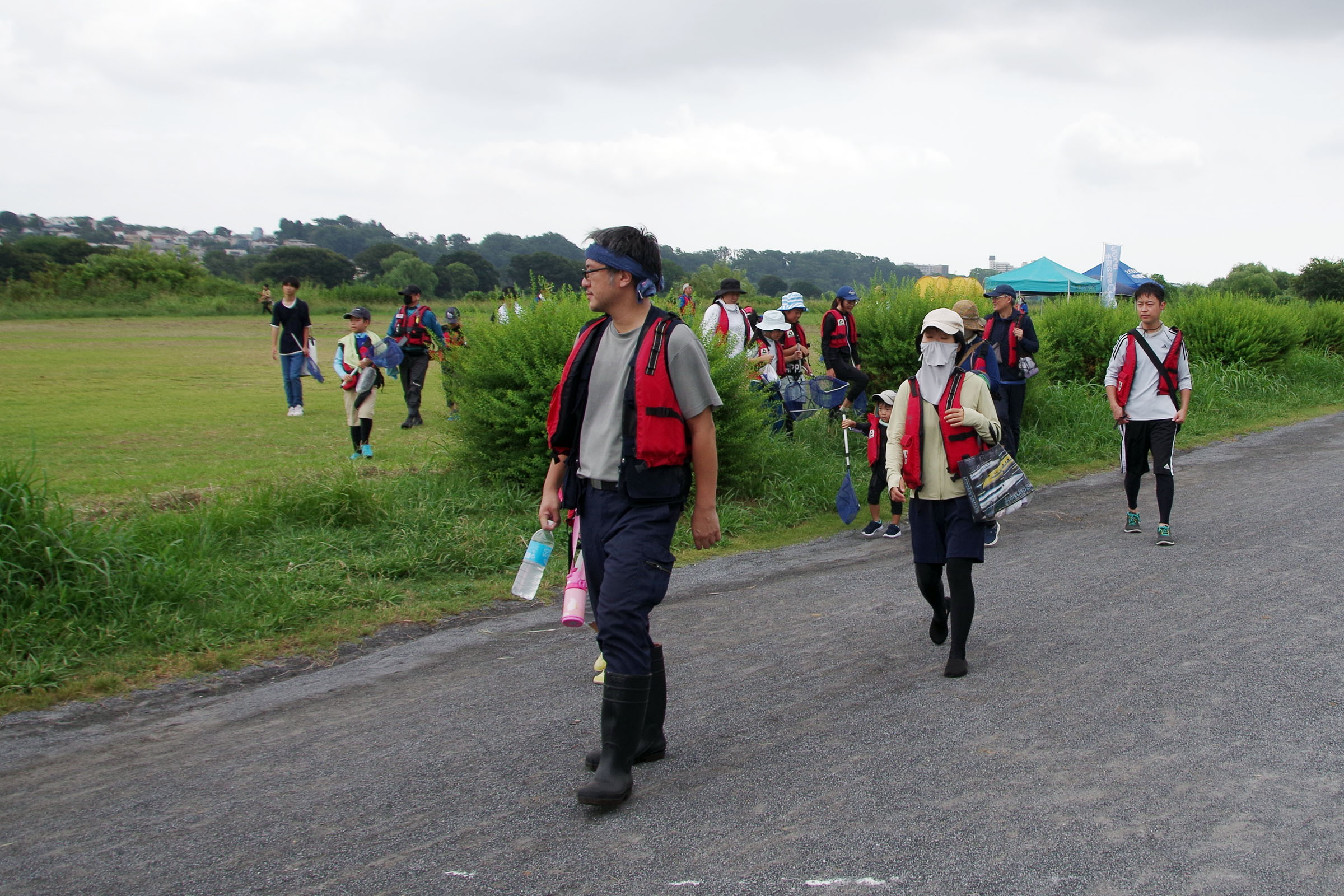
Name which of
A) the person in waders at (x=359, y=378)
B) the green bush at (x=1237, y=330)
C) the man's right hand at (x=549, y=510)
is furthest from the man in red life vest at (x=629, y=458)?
the green bush at (x=1237, y=330)

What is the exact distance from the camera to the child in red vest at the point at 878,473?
26.6 ft

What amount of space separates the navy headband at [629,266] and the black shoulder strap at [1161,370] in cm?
546

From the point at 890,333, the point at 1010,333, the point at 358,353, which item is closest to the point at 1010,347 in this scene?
the point at 1010,333

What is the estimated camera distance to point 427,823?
137 inches

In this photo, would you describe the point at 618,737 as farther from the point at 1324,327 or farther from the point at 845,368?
the point at 1324,327

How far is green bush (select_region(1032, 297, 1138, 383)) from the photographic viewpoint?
18.1 metres

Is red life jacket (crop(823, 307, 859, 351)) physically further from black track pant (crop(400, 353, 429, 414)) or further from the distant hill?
the distant hill

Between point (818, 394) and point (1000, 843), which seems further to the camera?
point (818, 394)

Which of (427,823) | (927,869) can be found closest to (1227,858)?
Answer: (927,869)

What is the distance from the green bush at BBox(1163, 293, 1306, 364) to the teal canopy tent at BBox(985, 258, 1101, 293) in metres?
12.1

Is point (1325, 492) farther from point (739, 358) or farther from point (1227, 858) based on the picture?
point (1227, 858)

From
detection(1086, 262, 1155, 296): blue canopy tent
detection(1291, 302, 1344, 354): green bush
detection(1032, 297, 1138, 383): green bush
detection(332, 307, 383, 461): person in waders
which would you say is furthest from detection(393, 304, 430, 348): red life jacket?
detection(1086, 262, 1155, 296): blue canopy tent

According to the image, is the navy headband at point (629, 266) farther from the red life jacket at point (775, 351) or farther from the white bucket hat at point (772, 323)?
the white bucket hat at point (772, 323)

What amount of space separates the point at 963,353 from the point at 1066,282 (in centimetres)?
3100
